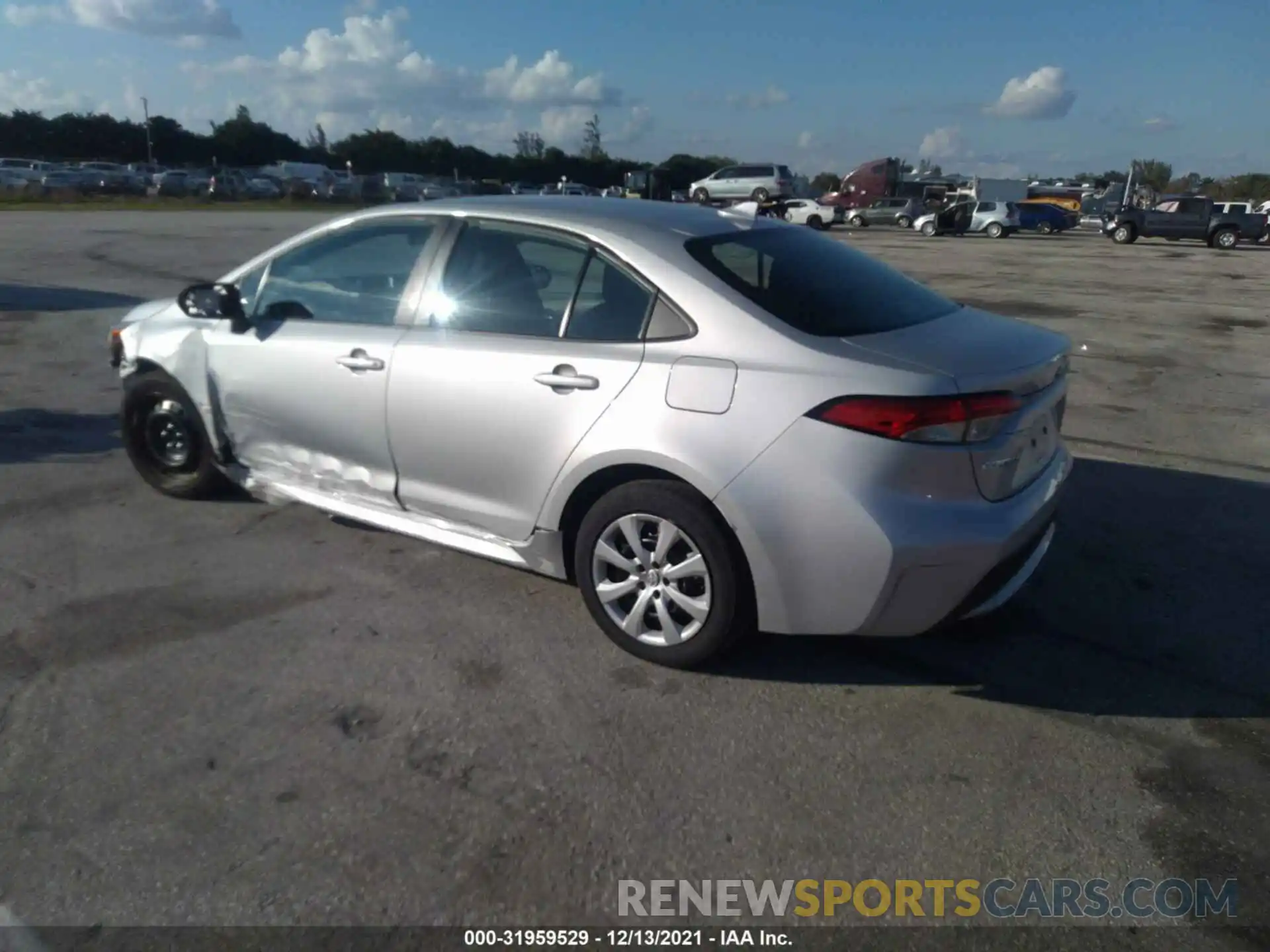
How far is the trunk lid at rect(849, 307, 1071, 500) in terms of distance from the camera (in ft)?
10.4

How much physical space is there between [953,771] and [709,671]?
0.93 meters

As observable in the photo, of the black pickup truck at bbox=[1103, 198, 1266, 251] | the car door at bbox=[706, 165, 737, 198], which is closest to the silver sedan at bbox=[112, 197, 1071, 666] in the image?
the black pickup truck at bbox=[1103, 198, 1266, 251]

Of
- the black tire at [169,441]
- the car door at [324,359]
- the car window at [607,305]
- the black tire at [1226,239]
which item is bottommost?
the black tire at [1226,239]

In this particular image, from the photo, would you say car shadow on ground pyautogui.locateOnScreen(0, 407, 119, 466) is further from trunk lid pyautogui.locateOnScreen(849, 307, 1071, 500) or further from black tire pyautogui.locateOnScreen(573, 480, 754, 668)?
trunk lid pyautogui.locateOnScreen(849, 307, 1071, 500)

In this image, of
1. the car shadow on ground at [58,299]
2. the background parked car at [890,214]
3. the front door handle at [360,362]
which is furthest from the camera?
the background parked car at [890,214]

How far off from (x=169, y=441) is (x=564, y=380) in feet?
9.21

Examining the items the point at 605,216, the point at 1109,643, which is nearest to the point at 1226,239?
the point at 1109,643

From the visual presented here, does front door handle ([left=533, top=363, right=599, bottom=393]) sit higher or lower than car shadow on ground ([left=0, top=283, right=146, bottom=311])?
higher

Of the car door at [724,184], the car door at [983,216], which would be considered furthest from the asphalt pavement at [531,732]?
the car door at [724,184]

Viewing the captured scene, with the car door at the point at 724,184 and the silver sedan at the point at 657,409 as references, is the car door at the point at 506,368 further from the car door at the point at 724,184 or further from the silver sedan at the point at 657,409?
the car door at the point at 724,184

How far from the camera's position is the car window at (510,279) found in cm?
381

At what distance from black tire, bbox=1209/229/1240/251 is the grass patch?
31.2 m

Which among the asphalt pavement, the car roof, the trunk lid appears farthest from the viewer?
the car roof

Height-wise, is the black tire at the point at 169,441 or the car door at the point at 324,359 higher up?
the car door at the point at 324,359
